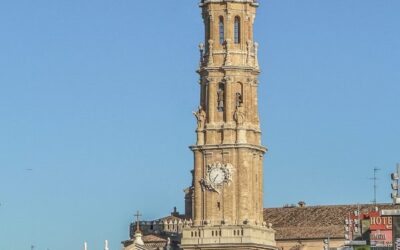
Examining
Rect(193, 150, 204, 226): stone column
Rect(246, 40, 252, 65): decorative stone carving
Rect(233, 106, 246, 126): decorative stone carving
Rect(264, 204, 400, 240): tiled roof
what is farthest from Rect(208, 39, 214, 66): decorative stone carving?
Rect(264, 204, 400, 240): tiled roof

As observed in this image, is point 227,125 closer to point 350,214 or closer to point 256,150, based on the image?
point 256,150

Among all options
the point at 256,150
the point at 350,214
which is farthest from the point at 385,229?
the point at 350,214

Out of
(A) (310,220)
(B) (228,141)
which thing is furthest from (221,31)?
(A) (310,220)

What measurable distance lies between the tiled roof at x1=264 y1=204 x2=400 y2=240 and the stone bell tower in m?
14.0

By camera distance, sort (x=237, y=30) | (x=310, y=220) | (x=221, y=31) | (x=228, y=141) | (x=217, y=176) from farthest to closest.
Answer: (x=310, y=220)
(x=221, y=31)
(x=237, y=30)
(x=228, y=141)
(x=217, y=176)

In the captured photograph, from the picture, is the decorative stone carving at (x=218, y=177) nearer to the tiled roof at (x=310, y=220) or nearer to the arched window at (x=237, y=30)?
the arched window at (x=237, y=30)

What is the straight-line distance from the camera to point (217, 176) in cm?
15362

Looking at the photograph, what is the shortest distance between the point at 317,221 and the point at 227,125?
68.1 feet

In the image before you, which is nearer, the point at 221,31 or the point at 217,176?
the point at 217,176

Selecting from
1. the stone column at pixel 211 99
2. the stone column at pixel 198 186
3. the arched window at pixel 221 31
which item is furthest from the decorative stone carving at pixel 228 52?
the stone column at pixel 198 186

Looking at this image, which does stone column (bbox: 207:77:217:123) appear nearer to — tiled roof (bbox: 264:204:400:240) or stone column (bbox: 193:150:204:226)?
stone column (bbox: 193:150:204:226)

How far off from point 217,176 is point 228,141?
8.39ft

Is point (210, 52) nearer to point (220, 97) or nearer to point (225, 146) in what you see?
point (220, 97)

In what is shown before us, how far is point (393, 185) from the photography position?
9988 cm
